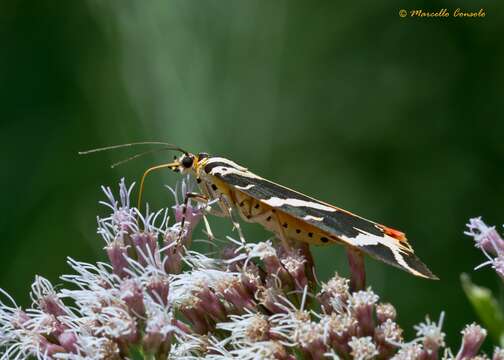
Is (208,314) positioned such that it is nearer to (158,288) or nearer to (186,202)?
(158,288)

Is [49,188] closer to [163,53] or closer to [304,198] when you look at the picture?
[163,53]

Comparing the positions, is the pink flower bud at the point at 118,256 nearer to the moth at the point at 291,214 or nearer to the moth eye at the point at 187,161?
the moth at the point at 291,214

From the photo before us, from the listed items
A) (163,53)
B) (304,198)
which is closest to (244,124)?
(163,53)

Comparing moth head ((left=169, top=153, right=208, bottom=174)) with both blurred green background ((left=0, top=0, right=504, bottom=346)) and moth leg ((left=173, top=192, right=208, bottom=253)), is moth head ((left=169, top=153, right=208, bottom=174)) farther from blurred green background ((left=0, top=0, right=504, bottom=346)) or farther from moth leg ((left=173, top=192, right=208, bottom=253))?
blurred green background ((left=0, top=0, right=504, bottom=346))

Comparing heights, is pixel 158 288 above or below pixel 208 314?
above

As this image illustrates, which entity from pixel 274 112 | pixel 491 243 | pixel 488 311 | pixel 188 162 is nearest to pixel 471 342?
pixel 491 243

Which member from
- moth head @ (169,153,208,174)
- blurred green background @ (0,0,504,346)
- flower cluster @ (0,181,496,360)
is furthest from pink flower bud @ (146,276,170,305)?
blurred green background @ (0,0,504,346)
